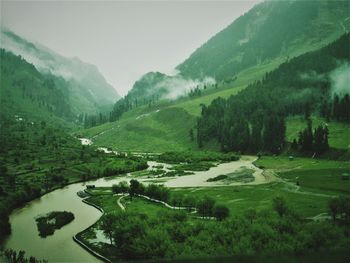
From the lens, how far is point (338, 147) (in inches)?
7598

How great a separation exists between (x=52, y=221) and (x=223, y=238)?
60.2m

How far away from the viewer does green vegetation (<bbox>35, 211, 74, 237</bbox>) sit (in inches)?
3955

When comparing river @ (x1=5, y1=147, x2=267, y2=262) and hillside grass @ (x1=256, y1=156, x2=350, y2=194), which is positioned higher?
hillside grass @ (x1=256, y1=156, x2=350, y2=194)

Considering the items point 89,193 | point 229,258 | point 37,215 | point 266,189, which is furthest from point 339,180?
point 37,215

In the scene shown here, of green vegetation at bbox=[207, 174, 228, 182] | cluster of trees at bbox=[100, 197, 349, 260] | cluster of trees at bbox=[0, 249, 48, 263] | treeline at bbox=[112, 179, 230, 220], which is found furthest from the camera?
green vegetation at bbox=[207, 174, 228, 182]

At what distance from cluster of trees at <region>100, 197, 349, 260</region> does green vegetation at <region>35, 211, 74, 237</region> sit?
26.1 metres

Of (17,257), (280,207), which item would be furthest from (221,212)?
(17,257)

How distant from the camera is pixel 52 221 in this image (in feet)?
358

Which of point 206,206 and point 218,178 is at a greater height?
point 218,178

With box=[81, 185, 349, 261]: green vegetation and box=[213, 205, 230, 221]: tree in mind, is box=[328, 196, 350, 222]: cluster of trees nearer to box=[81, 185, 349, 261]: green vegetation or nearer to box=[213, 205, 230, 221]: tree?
box=[81, 185, 349, 261]: green vegetation

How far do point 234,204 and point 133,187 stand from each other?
44.4 meters

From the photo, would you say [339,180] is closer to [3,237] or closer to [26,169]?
[3,237]

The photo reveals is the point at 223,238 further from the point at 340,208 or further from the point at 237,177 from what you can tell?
the point at 237,177

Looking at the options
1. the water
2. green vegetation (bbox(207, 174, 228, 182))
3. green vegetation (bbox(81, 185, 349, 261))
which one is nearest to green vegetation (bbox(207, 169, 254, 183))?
green vegetation (bbox(207, 174, 228, 182))
